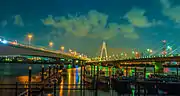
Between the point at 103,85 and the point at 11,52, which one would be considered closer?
the point at 11,52

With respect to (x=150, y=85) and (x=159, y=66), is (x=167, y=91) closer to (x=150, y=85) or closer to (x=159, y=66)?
(x=150, y=85)

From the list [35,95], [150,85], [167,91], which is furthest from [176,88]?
[35,95]

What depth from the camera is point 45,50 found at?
5556 cm

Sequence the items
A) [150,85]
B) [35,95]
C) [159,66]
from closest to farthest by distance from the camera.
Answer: [35,95] < [150,85] < [159,66]

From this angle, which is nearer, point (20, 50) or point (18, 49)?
point (18, 49)

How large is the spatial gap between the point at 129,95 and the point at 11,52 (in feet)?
58.7

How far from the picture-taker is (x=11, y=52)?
129 feet

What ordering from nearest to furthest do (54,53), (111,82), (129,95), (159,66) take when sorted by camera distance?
(129,95)
(111,82)
(54,53)
(159,66)

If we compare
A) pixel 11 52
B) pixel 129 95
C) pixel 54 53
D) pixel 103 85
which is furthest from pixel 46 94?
pixel 54 53

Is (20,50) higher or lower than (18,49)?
lower

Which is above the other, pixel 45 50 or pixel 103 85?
pixel 45 50

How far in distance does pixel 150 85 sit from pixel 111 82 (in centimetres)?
1328

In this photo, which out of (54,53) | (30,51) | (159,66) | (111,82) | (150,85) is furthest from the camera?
(159,66)

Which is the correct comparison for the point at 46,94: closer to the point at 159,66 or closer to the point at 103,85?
the point at 103,85
